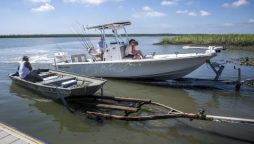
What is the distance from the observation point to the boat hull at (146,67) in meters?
12.5

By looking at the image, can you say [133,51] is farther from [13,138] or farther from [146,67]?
[13,138]

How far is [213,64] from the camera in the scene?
12.5 m

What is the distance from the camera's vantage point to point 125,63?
1354 cm

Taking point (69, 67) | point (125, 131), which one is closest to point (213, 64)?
point (125, 131)

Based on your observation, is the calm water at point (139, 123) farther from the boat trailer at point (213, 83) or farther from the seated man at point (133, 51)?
the seated man at point (133, 51)

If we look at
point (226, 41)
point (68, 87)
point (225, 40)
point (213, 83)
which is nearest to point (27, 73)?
point (68, 87)

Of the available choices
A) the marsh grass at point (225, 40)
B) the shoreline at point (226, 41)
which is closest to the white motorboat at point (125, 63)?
the shoreline at point (226, 41)

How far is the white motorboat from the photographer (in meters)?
12.6

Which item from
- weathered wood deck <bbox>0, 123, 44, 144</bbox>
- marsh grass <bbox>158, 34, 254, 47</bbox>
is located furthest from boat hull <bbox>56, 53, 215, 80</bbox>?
marsh grass <bbox>158, 34, 254, 47</bbox>

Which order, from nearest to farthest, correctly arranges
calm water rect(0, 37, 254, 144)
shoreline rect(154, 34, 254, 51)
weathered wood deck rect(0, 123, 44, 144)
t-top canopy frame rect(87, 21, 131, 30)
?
1. weathered wood deck rect(0, 123, 44, 144)
2. calm water rect(0, 37, 254, 144)
3. t-top canopy frame rect(87, 21, 131, 30)
4. shoreline rect(154, 34, 254, 51)

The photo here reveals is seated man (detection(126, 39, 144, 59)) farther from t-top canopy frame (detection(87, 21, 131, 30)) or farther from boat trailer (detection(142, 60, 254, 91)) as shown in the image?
boat trailer (detection(142, 60, 254, 91))

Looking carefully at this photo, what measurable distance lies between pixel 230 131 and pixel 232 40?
38432 millimetres

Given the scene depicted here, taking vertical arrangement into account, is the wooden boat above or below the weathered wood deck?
above

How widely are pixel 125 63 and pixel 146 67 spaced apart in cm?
109
